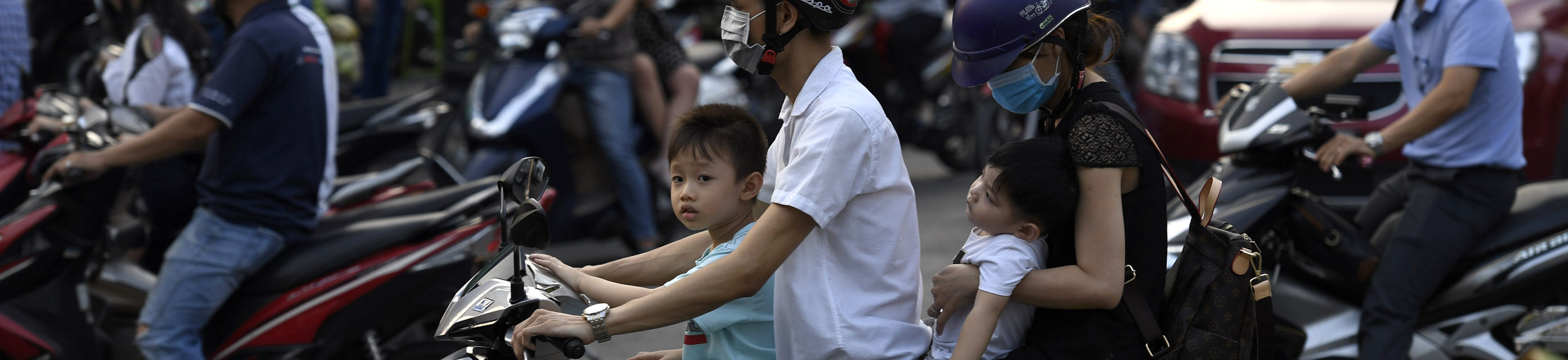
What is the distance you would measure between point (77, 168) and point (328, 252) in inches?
27.6

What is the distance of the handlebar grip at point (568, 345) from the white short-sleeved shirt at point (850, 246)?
0.37 metres

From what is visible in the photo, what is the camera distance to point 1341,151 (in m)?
3.30

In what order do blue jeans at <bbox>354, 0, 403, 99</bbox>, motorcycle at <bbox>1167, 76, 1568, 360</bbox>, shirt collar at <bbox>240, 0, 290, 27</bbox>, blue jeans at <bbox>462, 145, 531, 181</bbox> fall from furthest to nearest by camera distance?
1. blue jeans at <bbox>354, 0, 403, 99</bbox>
2. blue jeans at <bbox>462, 145, 531, 181</bbox>
3. shirt collar at <bbox>240, 0, 290, 27</bbox>
4. motorcycle at <bbox>1167, 76, 1568, 360</bbox>

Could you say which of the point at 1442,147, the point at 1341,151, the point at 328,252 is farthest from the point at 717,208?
the point at 1442,147

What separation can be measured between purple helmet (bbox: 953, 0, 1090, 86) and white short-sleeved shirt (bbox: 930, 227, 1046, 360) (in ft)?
1.01

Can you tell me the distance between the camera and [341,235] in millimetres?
3654

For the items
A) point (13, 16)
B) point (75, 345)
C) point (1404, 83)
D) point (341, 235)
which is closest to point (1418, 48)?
point (1404, 83)

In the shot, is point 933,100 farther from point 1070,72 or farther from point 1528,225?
point 1070,72

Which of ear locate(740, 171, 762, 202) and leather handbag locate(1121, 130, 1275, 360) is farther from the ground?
ear locate(740, 171, 762, 202)

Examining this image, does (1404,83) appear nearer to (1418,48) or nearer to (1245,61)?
(1418,48)

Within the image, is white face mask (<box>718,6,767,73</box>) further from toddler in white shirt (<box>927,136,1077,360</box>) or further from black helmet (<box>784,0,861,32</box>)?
toddler in white shirt (<box>927,136,1077,360</box>)

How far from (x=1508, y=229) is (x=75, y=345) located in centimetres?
413

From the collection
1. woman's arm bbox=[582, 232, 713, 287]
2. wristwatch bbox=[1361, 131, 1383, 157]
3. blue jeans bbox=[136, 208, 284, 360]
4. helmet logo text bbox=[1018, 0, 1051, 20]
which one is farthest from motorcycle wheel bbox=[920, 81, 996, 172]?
helmet logo text bbox=[1018, 0, 1051, 20]

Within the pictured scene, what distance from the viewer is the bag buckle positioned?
2.31 meters
